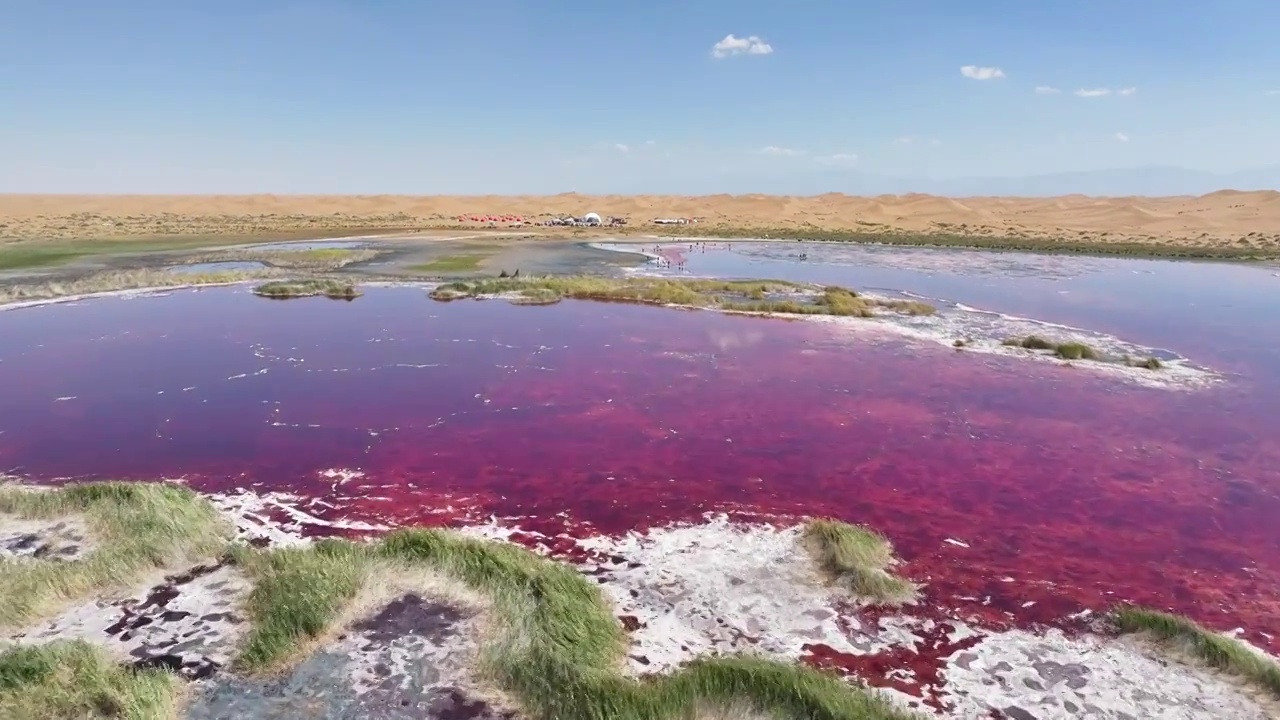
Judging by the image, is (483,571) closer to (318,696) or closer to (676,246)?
(318,696)

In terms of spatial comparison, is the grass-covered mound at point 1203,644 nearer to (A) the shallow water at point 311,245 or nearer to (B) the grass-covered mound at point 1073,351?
(B) the grass-covered mound at point 1073,351

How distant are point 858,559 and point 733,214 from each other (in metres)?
94.9

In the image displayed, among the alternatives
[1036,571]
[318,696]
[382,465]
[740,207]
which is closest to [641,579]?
[318,696]

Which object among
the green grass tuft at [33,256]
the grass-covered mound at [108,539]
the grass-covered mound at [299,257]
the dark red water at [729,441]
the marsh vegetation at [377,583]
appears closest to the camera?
the marsh vegetation at [377,583]

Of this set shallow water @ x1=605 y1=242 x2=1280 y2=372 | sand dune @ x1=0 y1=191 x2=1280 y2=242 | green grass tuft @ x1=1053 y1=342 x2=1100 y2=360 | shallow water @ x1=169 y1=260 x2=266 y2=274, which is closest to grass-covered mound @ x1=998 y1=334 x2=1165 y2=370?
green grass tuft @ x1=1053 y1=342 x2=1100 y2=360

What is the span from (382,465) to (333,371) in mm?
6693

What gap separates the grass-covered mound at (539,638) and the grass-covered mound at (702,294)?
19.2 m

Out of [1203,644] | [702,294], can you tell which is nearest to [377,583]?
[1203,644]

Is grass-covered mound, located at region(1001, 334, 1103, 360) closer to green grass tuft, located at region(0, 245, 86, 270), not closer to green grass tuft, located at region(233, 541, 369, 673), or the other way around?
green grass tuft, located at region(233, 541, 369, 673)

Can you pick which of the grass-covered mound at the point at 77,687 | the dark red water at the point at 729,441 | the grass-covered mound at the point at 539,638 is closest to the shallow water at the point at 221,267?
the dark red water at the point at 729,441

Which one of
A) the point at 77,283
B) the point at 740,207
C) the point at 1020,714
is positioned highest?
the point at 740,207

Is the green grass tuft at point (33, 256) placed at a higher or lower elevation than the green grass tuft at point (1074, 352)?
higher

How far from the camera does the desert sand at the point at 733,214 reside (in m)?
64.9

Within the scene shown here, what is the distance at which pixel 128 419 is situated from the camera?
45.5ft
